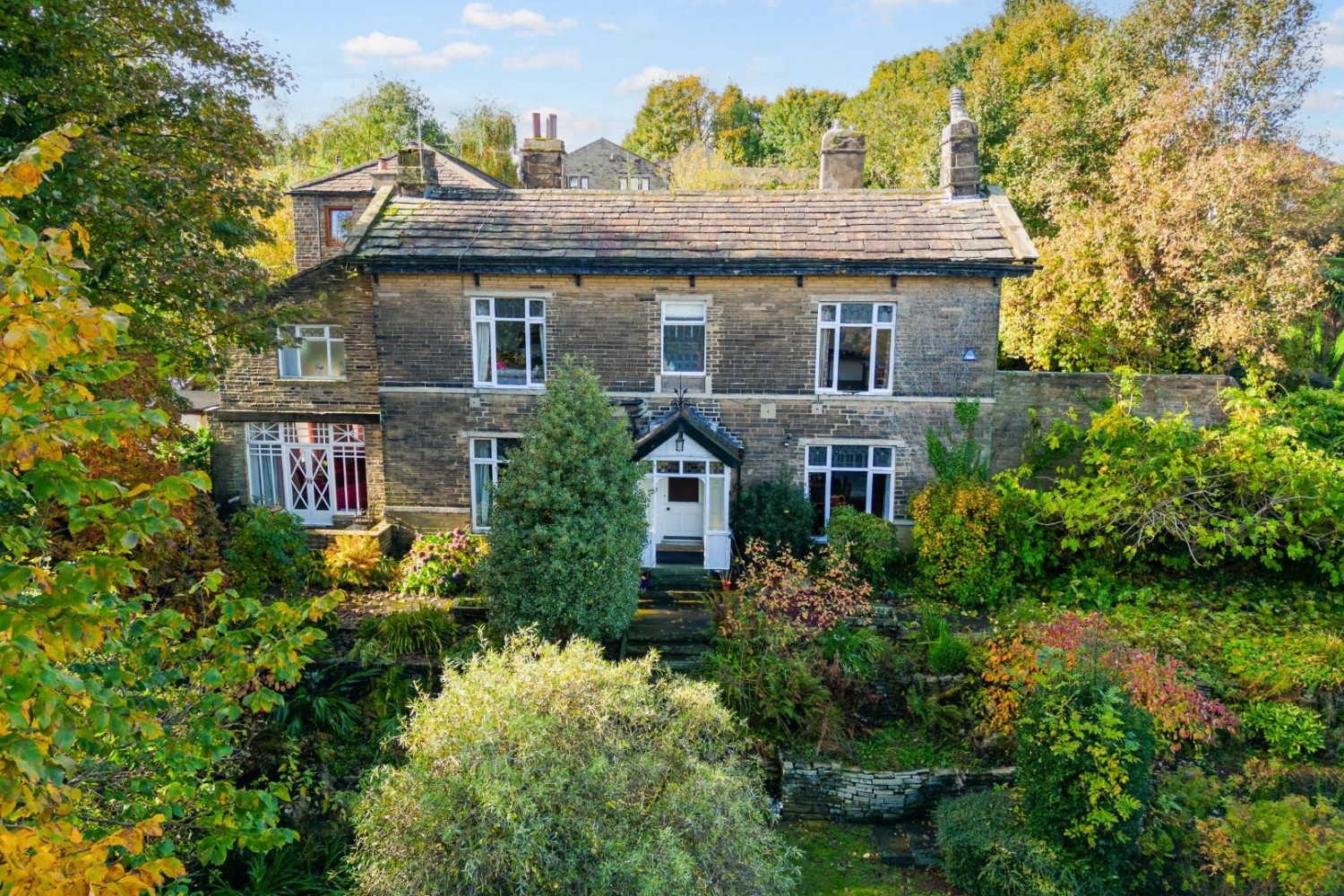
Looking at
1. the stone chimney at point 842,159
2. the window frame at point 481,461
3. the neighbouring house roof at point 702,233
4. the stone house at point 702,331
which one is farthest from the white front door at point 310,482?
the stone chimney at point 842,159

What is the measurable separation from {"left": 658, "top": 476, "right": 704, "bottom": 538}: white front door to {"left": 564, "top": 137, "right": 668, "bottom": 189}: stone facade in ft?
157

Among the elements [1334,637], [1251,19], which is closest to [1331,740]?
[1334,637]

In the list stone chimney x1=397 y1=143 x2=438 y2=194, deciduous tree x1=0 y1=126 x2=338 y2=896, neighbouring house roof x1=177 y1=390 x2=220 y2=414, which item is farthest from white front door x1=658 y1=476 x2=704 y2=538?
neighbouring house roof x1=177 y1=390 x2=220 y2=414

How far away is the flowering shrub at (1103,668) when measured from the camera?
1129 cm

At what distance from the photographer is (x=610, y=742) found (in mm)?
8281

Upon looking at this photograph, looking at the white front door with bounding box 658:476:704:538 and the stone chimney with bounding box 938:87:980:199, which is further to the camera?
the stone chimney with bounding box 938:87:980:199

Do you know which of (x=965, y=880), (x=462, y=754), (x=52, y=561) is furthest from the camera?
(x=52, y=561)

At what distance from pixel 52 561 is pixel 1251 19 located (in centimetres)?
2880

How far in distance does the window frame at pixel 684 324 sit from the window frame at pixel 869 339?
2.23 m

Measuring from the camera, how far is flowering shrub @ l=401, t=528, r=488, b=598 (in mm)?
17172

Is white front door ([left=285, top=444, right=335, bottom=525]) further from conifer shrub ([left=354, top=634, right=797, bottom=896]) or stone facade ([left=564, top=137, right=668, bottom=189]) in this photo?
stone facade ([left=564, top=137, right=668, bottom=189])

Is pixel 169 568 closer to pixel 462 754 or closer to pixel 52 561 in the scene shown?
pixel 52 561

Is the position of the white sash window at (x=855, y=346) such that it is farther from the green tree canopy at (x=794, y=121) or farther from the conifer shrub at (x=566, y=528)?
the green tree canopy at (x=794, y=121)

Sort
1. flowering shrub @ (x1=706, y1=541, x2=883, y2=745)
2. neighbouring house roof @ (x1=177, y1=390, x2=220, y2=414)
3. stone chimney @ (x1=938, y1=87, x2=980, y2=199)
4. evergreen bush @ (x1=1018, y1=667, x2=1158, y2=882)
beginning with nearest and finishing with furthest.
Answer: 1. evergreen bush @ (x1=1018, y1=667, x2=1158, y2=882)
2. flowering shrub @ (x1=706, y1=541, x2=883, y2=745)
3. stone chimney @ (x1=938, y1=87, x2=980, y2=199)
4. neighbouring house roof @ (x1=177, y1=390, x2=220, y2=414)
